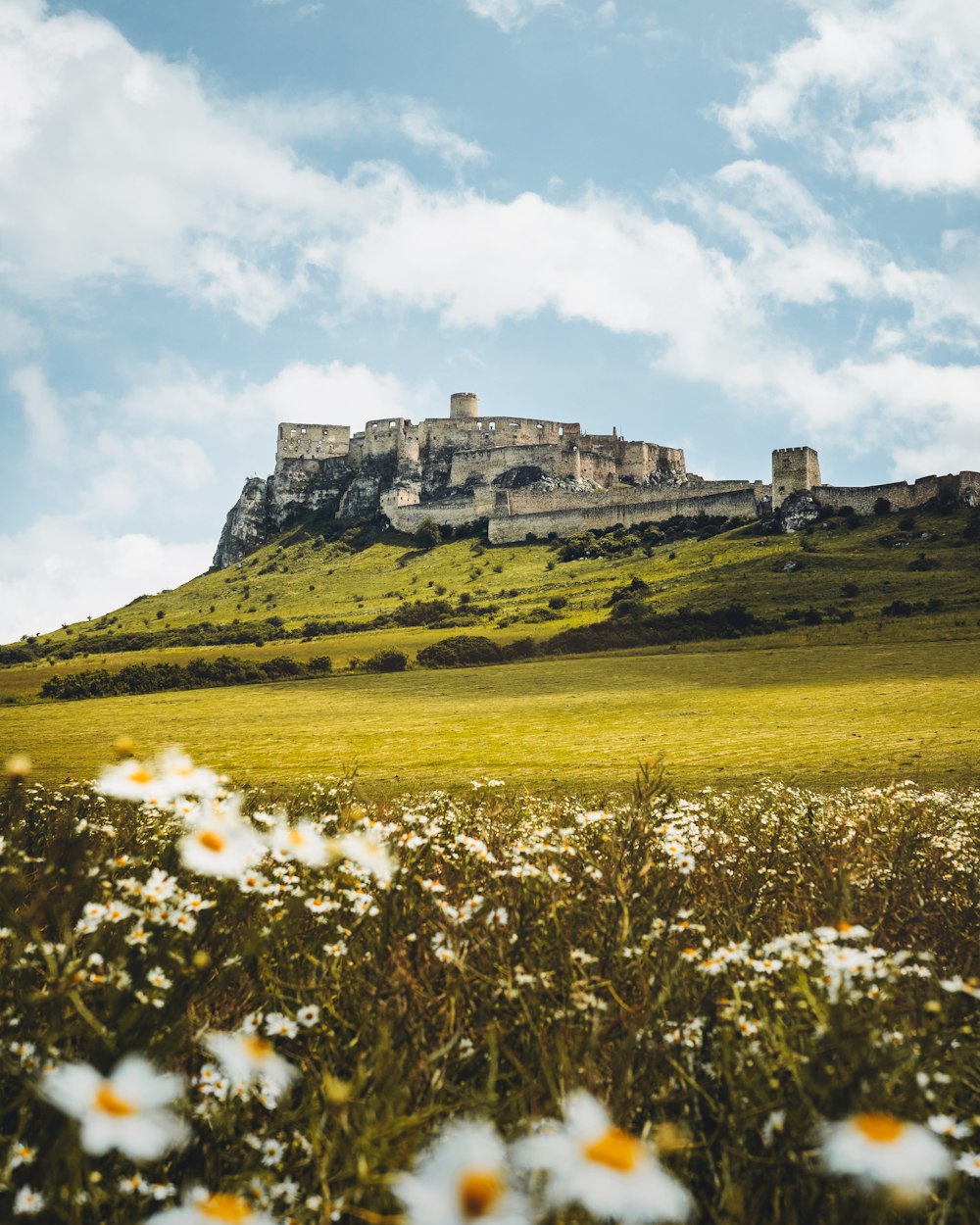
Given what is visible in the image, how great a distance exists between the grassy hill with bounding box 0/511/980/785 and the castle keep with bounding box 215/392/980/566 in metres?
5.74

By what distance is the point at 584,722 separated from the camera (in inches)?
1092

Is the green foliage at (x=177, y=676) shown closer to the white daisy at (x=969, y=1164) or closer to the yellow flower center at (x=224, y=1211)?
the white daisy at (x=969, y=1164)

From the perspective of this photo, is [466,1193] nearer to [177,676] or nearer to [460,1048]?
[460,1048]

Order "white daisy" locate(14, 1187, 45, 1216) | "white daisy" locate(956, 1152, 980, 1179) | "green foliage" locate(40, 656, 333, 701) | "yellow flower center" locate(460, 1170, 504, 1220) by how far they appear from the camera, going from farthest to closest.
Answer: "green foliage" locate(40, 656, 333, 701)
"white daisy" locate(956, 1152, 980, 1179)
"white daisy" locate(14, 1187, 45, 1216)
"yellow flower center" locate(460, 1170, 504, 1220)

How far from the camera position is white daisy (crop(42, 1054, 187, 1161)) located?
1593 mm

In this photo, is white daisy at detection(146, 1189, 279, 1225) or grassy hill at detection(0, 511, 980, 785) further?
grassy hill at detection(0, 511, 980, 785)

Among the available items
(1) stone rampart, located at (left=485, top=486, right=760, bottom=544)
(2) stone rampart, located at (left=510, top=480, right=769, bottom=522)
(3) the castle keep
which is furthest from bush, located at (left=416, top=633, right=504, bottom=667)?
(2) stone rampart, located at (left=510, top=480, right=769, bottom=522)

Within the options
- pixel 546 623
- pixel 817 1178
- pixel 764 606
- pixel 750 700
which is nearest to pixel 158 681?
pixel 546 623

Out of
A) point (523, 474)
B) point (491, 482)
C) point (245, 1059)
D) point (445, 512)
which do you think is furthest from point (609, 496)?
point (245, 1059)

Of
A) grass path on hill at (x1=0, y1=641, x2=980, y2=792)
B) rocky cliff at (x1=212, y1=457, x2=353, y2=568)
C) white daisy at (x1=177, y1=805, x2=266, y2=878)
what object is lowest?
grass path on hill at (x1=0, y1=641, x2=980, y2=792)

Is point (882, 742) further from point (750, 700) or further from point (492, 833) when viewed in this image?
point (492, 833)

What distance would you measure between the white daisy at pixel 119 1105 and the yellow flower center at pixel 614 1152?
816 mm

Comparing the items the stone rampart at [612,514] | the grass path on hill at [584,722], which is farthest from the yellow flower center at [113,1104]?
the stone rampart at [612,514]

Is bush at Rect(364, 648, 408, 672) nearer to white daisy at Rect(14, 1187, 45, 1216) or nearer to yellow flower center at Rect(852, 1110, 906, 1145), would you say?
white daisy at Rect(14, 1187, 45, 1216)
